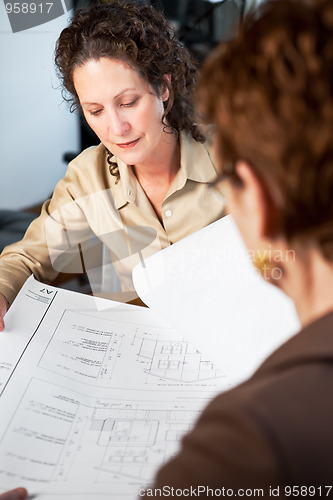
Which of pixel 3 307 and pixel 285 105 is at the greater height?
pixel 285 105

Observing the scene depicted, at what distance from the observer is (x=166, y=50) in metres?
1.25

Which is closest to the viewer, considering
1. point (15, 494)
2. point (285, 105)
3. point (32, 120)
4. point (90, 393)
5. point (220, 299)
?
point (285, 105)

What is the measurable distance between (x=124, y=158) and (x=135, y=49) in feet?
0.74

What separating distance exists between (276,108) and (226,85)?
2.2 inches

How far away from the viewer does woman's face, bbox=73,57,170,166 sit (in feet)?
3.73

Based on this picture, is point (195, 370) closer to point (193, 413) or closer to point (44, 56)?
point (193, 413)

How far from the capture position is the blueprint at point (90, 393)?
66 cm

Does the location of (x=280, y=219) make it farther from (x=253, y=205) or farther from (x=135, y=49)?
(x=135, y=49)

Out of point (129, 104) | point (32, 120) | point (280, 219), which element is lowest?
point (32, 120)

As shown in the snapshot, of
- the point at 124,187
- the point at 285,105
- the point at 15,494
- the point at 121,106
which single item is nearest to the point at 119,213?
the point at 124,187

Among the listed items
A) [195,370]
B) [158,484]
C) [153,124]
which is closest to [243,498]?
[158,484]

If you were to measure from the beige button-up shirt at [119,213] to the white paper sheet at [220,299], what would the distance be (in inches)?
9.3

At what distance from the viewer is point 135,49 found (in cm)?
115

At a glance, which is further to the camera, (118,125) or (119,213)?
(119,213)
